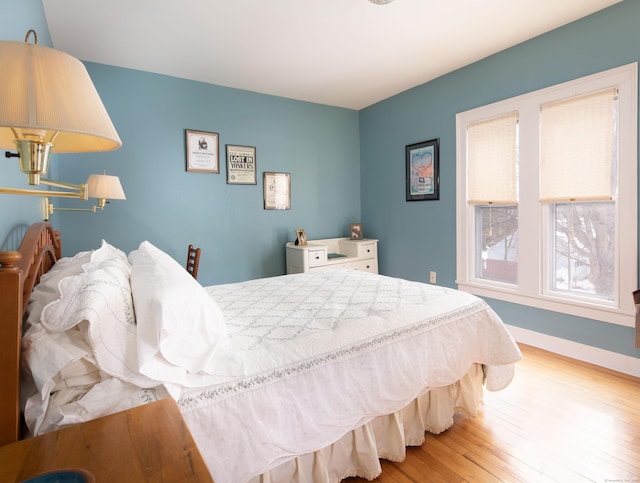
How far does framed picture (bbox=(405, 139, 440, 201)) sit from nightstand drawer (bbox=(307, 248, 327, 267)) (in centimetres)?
120

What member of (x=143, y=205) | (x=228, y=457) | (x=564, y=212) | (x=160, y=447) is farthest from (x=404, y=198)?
(x=160, y=447)

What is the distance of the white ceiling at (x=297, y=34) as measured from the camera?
7.95 feet

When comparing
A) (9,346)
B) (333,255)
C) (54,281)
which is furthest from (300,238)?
(9,346)

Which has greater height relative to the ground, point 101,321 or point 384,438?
point 101,321

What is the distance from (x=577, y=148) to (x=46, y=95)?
3312 mm

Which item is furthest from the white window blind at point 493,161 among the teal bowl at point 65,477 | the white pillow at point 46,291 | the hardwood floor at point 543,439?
the teal bowl at point 65,477

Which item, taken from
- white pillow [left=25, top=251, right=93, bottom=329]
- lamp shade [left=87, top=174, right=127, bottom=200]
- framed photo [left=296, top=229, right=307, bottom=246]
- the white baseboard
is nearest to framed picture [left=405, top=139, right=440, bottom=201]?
framed photo [left=296, top=229, right=307, bottom=246]

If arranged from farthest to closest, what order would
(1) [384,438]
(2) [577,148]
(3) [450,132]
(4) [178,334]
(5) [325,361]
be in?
(3) [450,132], (2) [577,148], (1) [384,438], (5) [325,361], (4) [178,334]

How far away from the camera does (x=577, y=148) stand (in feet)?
9.04

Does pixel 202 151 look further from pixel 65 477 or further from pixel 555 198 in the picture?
pixel 65 477

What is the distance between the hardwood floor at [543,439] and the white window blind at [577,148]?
1.40 metres

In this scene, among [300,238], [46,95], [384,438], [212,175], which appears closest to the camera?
[46,95]

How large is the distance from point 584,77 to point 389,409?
2.82 meters

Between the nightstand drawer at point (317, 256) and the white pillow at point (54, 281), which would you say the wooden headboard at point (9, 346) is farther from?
the nightstand drawer at point (317, 256)
